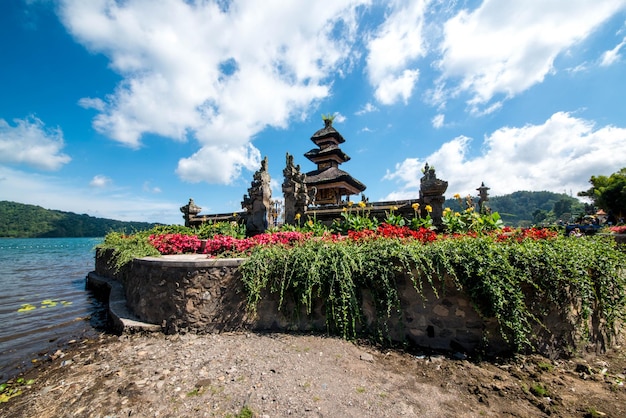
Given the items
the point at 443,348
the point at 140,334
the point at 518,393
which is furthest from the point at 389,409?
the point at 140,334

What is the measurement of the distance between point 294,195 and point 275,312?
22.2 ft

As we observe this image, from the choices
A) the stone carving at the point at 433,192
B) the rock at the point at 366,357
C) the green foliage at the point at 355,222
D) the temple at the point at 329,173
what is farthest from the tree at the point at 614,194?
the rock at the point at 366,357

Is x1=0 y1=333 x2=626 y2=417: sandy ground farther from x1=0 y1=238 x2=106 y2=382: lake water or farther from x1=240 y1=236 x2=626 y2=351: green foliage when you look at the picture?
x1=0 y1=238 x2=106 y2=382: lake water

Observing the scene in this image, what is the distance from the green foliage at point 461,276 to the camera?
382cm

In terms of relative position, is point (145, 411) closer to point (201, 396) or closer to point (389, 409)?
point (201, 396)

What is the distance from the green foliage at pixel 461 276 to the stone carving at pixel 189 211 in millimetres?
11784

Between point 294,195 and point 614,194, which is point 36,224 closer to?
point 294,195

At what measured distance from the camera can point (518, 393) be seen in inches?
121

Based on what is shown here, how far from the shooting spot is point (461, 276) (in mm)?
4113

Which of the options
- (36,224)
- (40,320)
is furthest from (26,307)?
(36,224)

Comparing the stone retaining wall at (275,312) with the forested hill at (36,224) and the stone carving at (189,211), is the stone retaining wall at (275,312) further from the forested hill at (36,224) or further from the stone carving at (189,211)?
the forested hill at (36,224)

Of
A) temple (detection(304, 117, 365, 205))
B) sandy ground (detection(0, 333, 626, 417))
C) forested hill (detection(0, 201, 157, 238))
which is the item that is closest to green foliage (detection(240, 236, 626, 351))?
sandy ground (detection(0, 333, 626, 417))

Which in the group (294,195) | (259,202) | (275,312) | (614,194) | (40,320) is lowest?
(40,320)

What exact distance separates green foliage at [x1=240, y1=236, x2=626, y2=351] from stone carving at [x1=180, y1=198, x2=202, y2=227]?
11784 mm
